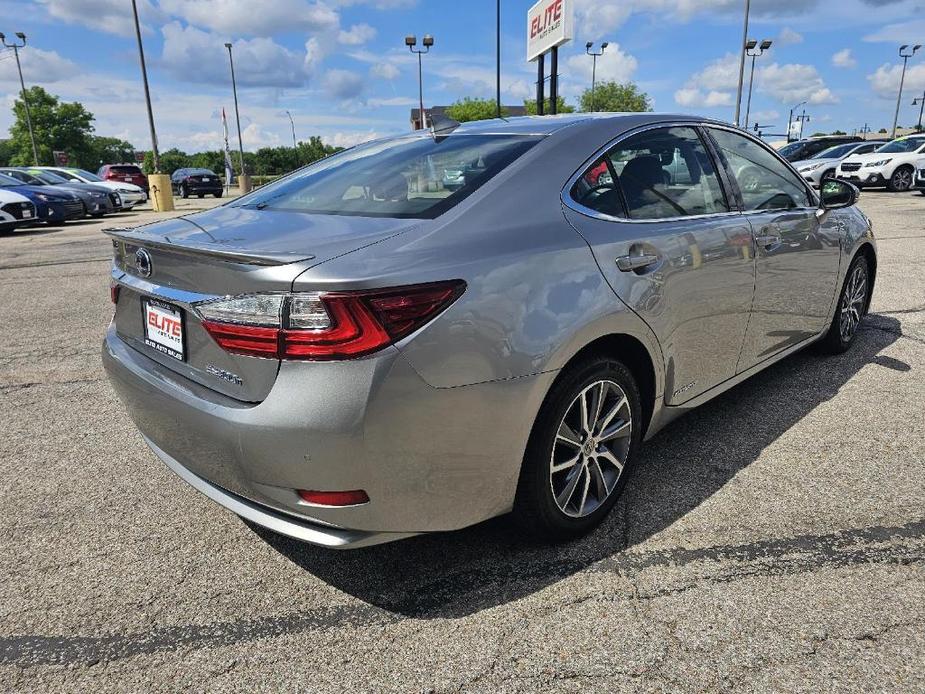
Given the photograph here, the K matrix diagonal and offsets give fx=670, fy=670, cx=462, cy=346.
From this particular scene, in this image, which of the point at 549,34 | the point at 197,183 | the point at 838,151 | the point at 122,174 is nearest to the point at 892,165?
the point at 838,151

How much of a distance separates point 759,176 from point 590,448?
203cm

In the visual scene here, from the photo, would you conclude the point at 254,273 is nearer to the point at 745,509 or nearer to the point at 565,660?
the point at 565,660

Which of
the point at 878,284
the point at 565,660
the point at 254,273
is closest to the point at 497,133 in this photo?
the point at 254,273

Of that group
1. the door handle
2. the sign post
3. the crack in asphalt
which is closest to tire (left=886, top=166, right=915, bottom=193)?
the sign post

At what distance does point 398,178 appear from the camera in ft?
8.92

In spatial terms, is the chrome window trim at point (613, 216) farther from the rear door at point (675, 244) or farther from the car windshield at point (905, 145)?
the car windshield at point (905, 145)

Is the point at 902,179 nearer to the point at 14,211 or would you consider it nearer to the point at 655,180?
the point at 655,180

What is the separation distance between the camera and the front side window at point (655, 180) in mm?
2611

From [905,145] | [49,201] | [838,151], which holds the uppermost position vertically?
[905,145]

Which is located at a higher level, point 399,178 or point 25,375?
point 399,178

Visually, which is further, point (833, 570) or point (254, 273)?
point (833, 570)

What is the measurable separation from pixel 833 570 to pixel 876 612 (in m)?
0.23

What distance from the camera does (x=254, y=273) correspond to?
→ 191 cm

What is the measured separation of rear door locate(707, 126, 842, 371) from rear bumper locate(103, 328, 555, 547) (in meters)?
1.76
